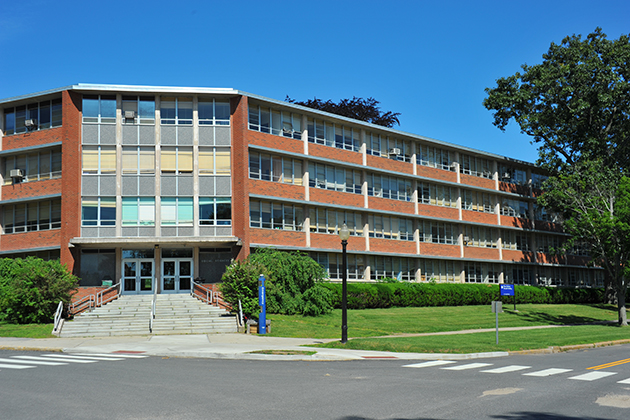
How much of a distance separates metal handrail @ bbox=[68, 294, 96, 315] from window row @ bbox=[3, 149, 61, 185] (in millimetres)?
8635

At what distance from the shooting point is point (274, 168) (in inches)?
1583

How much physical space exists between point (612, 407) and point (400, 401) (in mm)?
3249

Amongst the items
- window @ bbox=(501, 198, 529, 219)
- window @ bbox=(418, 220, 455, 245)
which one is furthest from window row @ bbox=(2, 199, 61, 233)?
window @ bbox=(501, 198, 529, 219)

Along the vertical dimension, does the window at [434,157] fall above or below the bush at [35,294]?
above

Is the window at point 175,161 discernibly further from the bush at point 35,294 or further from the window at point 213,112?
the bush at point 35,294

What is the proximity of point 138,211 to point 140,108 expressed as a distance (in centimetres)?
Answer: 645

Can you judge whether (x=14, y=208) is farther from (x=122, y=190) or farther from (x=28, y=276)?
(x=28, y=276)

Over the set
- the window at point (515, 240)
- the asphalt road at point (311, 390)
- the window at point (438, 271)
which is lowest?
the asphalt road at point (311, 390)

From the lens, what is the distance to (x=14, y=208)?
38.7 metres

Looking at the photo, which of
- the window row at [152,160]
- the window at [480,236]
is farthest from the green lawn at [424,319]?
the window row at [152,160]

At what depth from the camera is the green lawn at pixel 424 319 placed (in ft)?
91.4

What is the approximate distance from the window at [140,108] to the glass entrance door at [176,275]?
878 centimetres

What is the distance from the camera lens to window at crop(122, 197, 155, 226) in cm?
3694

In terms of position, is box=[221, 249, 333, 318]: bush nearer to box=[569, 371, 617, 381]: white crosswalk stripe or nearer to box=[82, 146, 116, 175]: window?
box=[82, 146, 116, 175]: window
